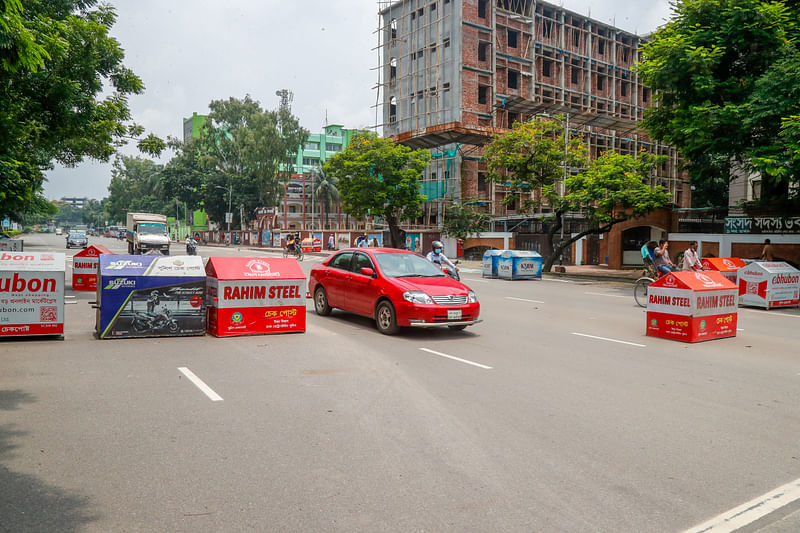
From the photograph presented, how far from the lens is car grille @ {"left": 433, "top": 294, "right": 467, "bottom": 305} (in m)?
10.4

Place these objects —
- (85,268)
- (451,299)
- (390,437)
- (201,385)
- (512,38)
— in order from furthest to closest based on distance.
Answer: (512,38) → (85,268) → (451,299) → (201,385) → (390,437)

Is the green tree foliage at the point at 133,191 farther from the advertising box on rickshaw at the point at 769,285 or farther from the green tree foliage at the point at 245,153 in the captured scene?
the advertising box on rickshaw at the point at 769,285

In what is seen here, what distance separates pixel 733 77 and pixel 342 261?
1575cm

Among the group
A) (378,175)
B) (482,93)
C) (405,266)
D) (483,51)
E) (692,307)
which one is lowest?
(692,307)

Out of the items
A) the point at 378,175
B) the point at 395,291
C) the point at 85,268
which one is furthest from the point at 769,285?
the point at 378,175

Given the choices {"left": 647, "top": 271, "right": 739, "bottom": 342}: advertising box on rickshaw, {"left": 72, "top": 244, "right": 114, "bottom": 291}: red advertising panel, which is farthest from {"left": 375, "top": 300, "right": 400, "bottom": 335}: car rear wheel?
{"left": 72, "top": 244, "right": 114, "bottom": 291}: red advertising panel

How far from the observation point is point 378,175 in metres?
46.8

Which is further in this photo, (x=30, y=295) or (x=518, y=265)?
(x=518, y=265)

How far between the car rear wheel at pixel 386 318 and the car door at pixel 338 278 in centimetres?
136

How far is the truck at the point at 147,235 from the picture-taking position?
4081cm

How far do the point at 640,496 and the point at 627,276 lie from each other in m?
27.2

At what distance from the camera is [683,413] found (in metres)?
6.09

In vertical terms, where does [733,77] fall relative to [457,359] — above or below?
above

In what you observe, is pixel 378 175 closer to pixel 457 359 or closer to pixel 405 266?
pixel 405 266
